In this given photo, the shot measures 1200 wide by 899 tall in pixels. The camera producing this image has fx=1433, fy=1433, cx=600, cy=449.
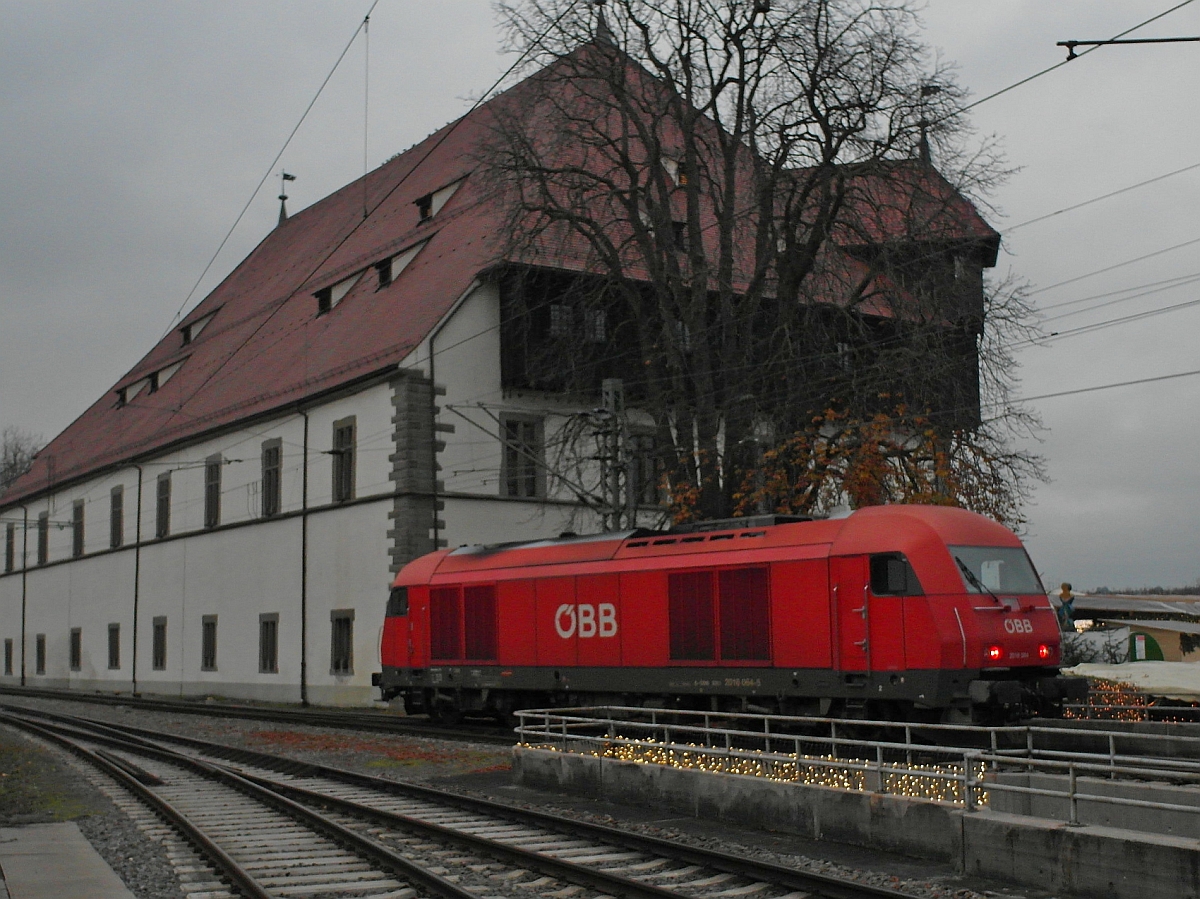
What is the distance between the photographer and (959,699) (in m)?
17.1

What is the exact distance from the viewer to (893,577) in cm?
1783

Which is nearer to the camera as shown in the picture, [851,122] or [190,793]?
[190,793]

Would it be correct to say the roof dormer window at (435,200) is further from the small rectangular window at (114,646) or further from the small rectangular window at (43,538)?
the small rectangular window at (43,538)

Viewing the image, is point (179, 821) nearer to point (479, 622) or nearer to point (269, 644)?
point (479, 622)

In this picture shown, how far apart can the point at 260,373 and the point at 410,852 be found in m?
33.3

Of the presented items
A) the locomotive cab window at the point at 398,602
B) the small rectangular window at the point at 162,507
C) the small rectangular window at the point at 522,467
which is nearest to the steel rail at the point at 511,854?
the locomotive cab window at the point at 398,602

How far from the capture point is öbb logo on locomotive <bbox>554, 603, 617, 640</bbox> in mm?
22469

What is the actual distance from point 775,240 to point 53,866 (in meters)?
21.8

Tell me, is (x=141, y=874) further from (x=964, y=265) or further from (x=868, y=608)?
(x=964, y=265)

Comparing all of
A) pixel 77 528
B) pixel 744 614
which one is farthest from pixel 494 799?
pixel 77 528

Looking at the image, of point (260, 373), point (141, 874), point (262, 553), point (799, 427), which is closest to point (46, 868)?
point (141, 874)

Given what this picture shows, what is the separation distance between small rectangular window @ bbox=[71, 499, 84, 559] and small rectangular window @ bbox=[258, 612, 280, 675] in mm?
19167

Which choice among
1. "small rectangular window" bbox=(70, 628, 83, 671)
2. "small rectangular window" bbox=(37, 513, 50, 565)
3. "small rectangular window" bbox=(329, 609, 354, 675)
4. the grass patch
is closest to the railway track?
the grass patch

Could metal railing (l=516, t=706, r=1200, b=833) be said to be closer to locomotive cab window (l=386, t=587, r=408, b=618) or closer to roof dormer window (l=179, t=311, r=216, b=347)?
locomotive cab window (l=386, t=587, r=408, b=618)
